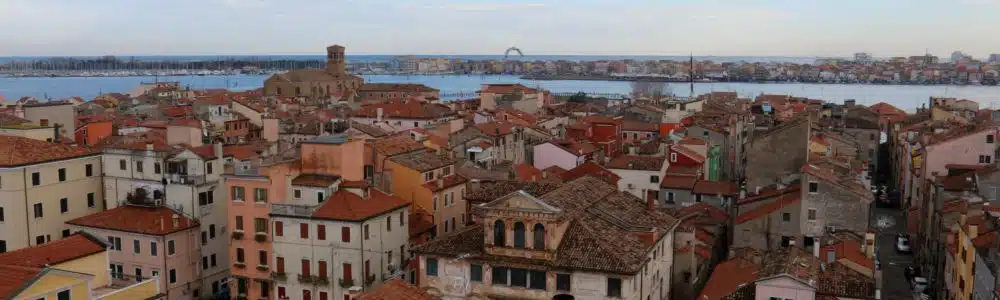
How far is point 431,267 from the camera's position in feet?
69.6

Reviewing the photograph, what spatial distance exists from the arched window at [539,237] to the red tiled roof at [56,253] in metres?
9.56

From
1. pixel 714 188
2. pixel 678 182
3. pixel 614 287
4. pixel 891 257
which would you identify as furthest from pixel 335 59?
pixel 614 287

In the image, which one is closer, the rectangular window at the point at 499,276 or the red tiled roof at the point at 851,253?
the rectangular window at the point at 499,276

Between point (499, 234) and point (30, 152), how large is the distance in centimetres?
1714

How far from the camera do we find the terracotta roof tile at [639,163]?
3522 centimetres

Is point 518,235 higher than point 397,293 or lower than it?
higher

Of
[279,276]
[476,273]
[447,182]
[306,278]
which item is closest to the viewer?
[476,273]

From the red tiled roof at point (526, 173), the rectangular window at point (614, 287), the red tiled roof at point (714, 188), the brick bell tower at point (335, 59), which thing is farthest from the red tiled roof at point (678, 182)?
the brick bell tower at point (335, 59)

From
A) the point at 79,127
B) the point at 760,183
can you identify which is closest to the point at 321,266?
the point at 760,183

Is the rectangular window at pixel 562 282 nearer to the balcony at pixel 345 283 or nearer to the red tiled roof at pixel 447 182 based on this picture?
the balcony at pixel 345 283

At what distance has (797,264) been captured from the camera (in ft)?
66.0

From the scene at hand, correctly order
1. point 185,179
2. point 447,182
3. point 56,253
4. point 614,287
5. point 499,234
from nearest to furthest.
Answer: point 56,253
point 614,287
point 499,234
point 185,179
point 447,182

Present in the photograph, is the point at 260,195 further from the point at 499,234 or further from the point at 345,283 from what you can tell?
the point at 499,234

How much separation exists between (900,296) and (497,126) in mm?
21645
